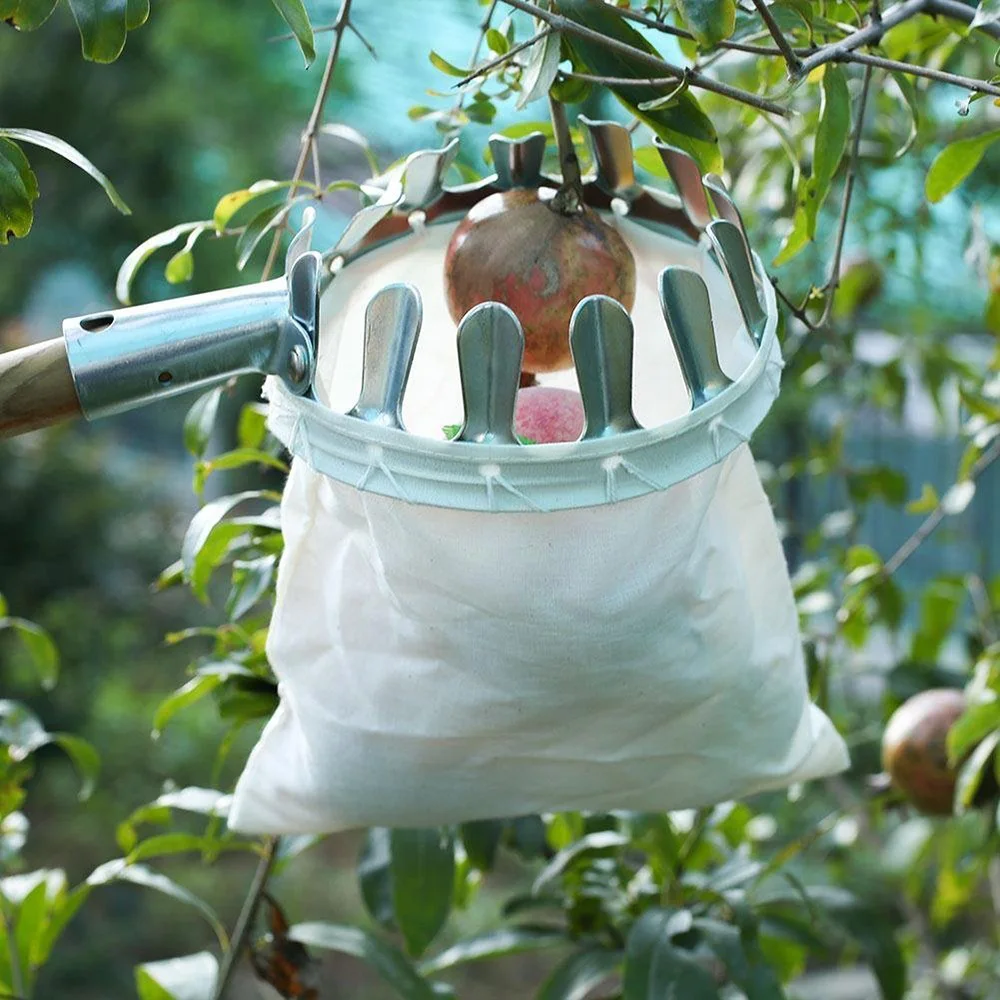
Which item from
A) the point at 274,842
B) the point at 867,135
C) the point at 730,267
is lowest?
the point at 274,842

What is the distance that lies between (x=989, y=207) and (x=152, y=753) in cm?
197

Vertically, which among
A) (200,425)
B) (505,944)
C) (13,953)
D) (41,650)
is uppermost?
(200,425)

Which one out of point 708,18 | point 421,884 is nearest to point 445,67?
point 708,18

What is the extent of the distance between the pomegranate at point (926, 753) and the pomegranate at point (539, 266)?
0.62 meters

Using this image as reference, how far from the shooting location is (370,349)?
1.86 feet

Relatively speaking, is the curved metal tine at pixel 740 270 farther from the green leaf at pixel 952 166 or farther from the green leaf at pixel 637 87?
the green leaf at pixel 952 166

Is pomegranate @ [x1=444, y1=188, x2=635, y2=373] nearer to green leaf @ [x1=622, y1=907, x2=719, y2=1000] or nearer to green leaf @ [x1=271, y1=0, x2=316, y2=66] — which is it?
green leaf @ [x1=271, y1=0, x2=316, y2=66]

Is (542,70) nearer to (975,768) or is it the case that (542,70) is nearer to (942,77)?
(942,77)

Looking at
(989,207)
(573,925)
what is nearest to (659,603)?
(573,925)

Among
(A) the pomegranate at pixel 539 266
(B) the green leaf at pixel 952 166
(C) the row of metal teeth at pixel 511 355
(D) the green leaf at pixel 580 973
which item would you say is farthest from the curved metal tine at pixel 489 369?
(D) the green leaf at pixel 580 973

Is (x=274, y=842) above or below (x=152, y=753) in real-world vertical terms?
above

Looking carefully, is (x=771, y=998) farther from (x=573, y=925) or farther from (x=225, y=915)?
(x=225, y=915)

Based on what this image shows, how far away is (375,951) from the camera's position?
3.18ft

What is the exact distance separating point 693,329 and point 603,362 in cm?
5
